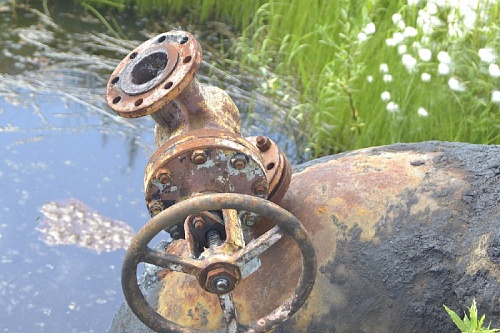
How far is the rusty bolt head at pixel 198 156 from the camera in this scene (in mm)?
1447

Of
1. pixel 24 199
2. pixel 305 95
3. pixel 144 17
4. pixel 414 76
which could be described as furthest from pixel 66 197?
pixel 144 17

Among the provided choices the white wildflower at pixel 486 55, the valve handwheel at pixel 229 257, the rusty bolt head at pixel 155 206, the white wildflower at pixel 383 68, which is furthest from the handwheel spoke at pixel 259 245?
the white wildflower at pixel 383 68

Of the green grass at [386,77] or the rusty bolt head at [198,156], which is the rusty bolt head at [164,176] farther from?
the green grass at [386,77]

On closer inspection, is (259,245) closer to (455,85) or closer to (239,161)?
(239,161)

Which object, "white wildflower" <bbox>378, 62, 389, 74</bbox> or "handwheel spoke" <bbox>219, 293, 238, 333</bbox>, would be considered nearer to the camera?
"handwheel spoke" <bbox>219, 293, 238, 333</bbox>

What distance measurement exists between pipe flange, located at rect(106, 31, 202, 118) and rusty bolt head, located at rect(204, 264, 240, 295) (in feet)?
1.12

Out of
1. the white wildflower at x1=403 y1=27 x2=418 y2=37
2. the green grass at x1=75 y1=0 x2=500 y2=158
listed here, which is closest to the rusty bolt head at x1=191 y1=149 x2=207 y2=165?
the green grass at x1=75 y1=0 x2=500 y2=158

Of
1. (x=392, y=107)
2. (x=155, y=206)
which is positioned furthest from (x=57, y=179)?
(x=155, y=206)

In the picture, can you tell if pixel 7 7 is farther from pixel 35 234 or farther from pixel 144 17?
pixel 35 234

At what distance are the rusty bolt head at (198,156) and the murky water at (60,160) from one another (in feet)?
4.70

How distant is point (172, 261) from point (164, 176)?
0.20m

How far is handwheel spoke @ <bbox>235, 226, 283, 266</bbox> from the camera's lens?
51.7 inches

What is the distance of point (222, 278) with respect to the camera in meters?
1.32

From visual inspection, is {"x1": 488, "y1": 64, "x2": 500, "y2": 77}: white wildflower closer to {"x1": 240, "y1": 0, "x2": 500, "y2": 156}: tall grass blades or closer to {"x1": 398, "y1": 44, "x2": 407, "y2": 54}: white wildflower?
{"x1": 240, "y1": 0, "x2": 500, "y2": 156}: tall grass blades
